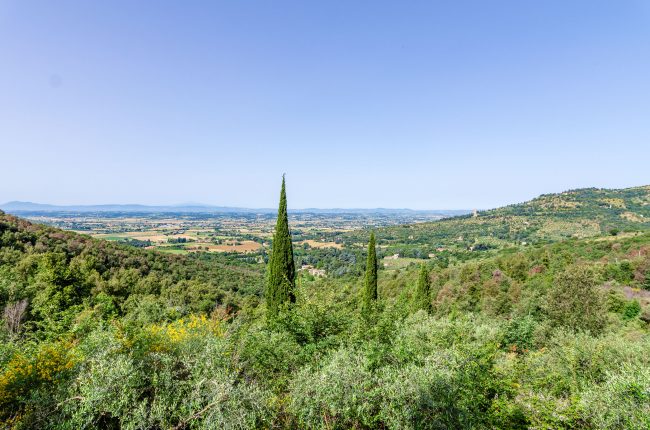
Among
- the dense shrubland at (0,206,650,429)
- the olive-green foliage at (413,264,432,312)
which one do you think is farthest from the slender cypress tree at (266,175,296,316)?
the olive-green foliage at (413,264,432,312)

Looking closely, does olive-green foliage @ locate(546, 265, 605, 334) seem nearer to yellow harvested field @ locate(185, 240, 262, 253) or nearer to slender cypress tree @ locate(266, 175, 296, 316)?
slender cypress tree @ locate(266, 175, 296, 316)

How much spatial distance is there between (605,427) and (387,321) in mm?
6191

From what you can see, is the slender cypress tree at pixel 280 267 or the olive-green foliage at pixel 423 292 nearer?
the slender cypress tree at pixel 280 267

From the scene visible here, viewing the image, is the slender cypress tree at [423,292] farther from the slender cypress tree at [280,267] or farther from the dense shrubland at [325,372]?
the slender cypress tree at [280,267]

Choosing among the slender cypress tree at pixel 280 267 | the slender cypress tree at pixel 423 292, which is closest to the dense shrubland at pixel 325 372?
the slender cypress tree at pixel 280 267

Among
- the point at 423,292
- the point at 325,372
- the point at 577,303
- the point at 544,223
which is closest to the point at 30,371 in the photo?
the point at 325,372

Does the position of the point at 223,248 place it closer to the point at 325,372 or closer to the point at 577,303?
the point at 577,303

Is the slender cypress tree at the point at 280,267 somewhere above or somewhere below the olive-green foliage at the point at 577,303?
above

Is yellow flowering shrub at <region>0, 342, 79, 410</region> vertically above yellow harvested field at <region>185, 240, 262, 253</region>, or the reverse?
yellow flowering shrub at <region>0, 342, 79, 410</region>

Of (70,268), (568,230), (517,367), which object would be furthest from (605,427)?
(568,230)

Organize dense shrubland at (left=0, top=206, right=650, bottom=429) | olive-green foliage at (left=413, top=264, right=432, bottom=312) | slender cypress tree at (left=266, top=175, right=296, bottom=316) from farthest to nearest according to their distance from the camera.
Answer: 1. olive-green foliage at (left=413, top=264, right=432, bottom=312)
2. slender cypress tree at (left=266, top=175, right=296, bottom=316)
3. dense shrubland at (left=0, top=206, right=650, bottom=429)

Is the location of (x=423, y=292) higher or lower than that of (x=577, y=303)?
lower

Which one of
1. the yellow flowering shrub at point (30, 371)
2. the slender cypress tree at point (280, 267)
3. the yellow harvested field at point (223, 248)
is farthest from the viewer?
the yellow harvested field at point (223, 248)

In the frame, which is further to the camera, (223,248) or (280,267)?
(223,248)
